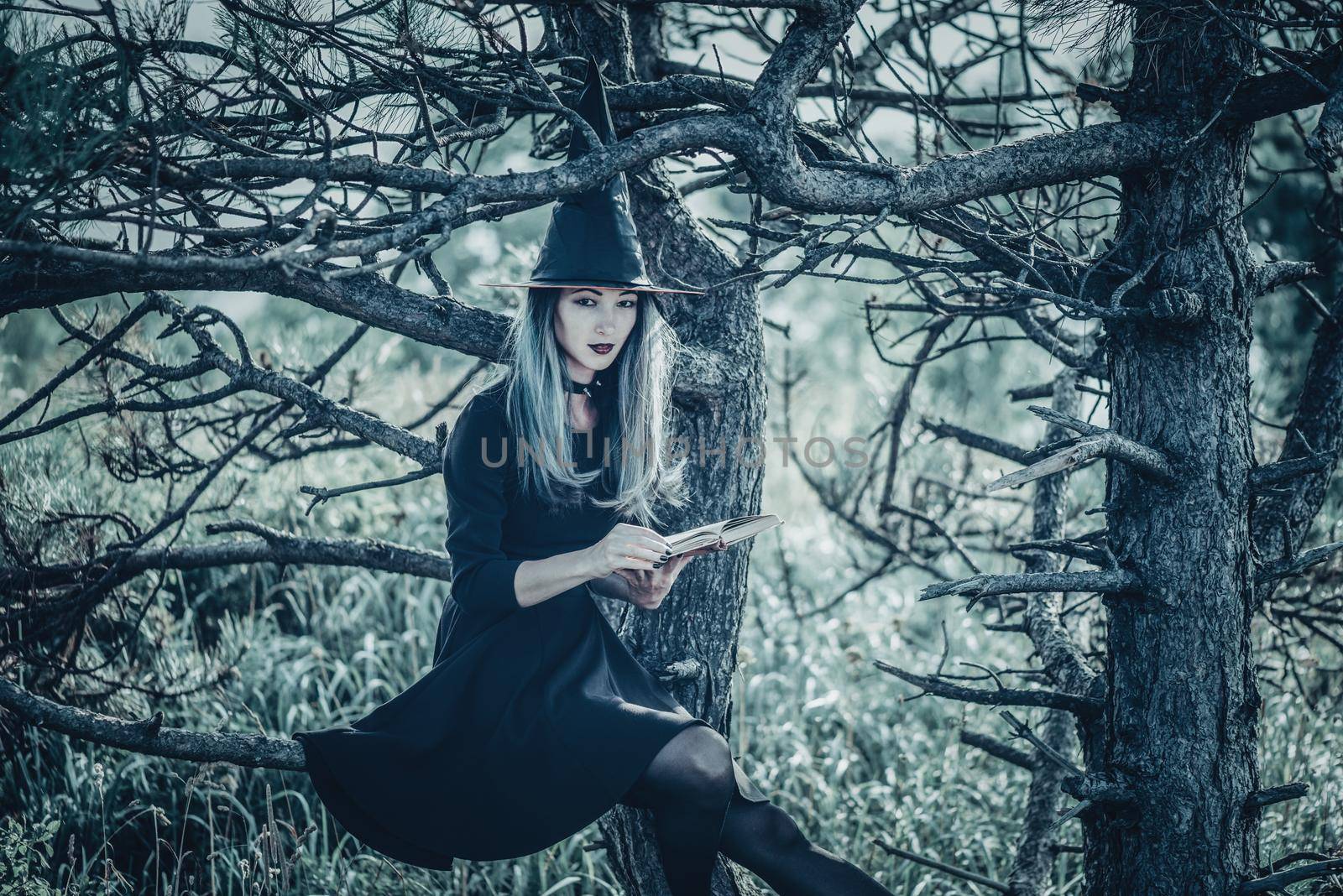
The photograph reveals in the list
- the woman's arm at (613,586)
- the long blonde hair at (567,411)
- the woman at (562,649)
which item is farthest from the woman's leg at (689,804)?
the long blonde hair at (567,411)

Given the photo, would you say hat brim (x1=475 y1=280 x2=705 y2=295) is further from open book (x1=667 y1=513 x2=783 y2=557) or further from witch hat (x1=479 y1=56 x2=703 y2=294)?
open book (x1=667 y1=513 x2=783 y2=557)

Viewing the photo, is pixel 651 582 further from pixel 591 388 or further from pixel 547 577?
pixel 591 388

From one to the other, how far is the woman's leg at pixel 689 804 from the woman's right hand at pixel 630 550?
0.42m

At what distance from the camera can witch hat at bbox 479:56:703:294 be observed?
231 cm

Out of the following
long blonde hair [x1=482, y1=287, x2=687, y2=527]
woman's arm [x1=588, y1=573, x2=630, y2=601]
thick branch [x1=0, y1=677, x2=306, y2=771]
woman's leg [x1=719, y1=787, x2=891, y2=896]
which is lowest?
woman's leg [x1=719, y1=787, x2=891, y2=896]

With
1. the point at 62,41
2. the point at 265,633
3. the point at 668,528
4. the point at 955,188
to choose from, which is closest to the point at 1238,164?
the point at 955,188

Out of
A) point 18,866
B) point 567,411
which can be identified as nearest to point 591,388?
point 567,411

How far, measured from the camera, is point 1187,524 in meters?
2.31

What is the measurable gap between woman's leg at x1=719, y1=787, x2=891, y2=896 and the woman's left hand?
51 centimetres

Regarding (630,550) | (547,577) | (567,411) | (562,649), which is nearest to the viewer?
(630,550)

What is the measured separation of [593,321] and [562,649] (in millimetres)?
841

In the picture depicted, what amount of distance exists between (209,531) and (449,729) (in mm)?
1061

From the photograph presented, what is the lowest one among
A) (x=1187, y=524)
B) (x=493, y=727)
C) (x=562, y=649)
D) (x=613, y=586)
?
(x=493, y=727)

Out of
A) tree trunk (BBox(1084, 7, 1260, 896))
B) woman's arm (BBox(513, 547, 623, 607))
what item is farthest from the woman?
tree trunk (BBox(1084, 7, 1260, 896))
